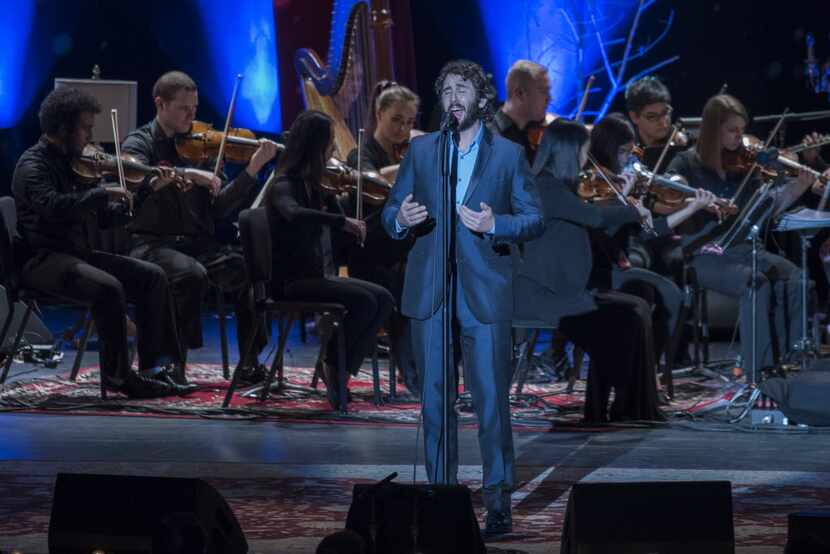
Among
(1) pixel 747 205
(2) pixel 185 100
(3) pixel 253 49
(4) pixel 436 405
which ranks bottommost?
(4) pixel 436 405

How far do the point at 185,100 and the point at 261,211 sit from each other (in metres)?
1.09

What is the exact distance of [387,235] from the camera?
273 inches

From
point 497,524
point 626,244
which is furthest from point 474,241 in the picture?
point 626,244

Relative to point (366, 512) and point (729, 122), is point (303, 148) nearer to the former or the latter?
point (729, 122)

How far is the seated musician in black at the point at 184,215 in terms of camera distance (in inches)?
273

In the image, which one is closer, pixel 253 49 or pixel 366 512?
pixel 366 512

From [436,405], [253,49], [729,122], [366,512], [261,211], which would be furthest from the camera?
[253,49]

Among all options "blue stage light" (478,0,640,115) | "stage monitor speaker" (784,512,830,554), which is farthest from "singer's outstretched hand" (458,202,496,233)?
"blue stage light" (478,0,640,115)

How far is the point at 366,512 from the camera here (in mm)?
3270

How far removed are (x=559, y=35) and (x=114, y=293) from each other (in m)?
5.18

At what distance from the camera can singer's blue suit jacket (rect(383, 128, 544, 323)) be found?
404cm

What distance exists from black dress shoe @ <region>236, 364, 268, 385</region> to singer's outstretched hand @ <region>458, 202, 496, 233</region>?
3.45m

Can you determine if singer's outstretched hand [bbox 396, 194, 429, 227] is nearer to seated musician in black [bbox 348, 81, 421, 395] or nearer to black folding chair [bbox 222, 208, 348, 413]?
black folding chair [bbox 222, 208, 348, 413]

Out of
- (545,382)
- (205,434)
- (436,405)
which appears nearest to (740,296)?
(545,382)
